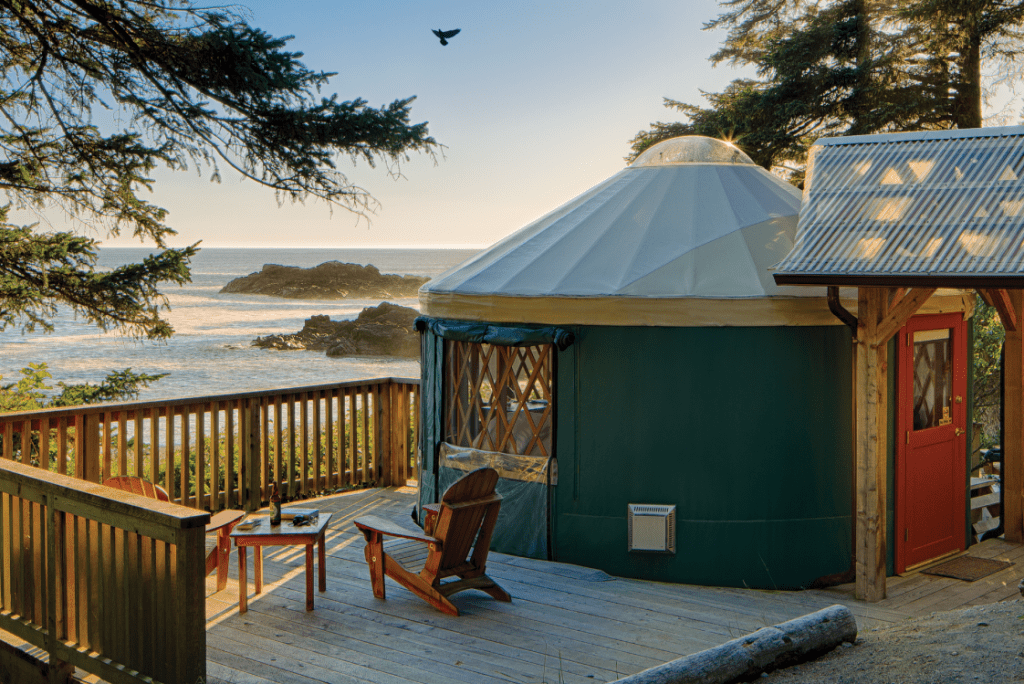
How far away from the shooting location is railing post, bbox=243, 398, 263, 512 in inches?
262

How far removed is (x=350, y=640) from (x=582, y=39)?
2333 centimetres

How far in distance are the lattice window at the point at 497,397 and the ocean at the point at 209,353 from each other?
23.1m

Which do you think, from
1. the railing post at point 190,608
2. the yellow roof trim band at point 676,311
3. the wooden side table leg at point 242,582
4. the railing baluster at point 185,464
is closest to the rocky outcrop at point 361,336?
the railing baluster at point 185,464

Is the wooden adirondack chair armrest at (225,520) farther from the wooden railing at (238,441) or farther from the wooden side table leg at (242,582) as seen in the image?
the wooden railing at (238,441)

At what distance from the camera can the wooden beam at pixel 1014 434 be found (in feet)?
19.8

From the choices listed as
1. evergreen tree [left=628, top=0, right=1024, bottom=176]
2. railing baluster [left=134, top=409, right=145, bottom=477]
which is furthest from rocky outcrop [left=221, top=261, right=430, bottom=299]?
railing baluster [left=134, top=409, right=145, bottom=477]

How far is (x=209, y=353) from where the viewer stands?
42062 millimetres

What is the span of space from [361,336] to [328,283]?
16.8 meters

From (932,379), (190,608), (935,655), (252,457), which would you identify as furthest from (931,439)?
(252,457)

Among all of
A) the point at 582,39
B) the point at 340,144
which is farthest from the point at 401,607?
the point at 582,39

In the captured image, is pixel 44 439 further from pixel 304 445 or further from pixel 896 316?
→ pixel 896 316

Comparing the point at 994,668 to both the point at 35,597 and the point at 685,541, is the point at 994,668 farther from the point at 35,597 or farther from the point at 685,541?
the point at 35,597

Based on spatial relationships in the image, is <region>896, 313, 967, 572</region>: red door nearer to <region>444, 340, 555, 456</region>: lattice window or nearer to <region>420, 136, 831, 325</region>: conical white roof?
<region>420, 136, 831, 325</region>: conical white roof

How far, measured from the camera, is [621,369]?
538cm
